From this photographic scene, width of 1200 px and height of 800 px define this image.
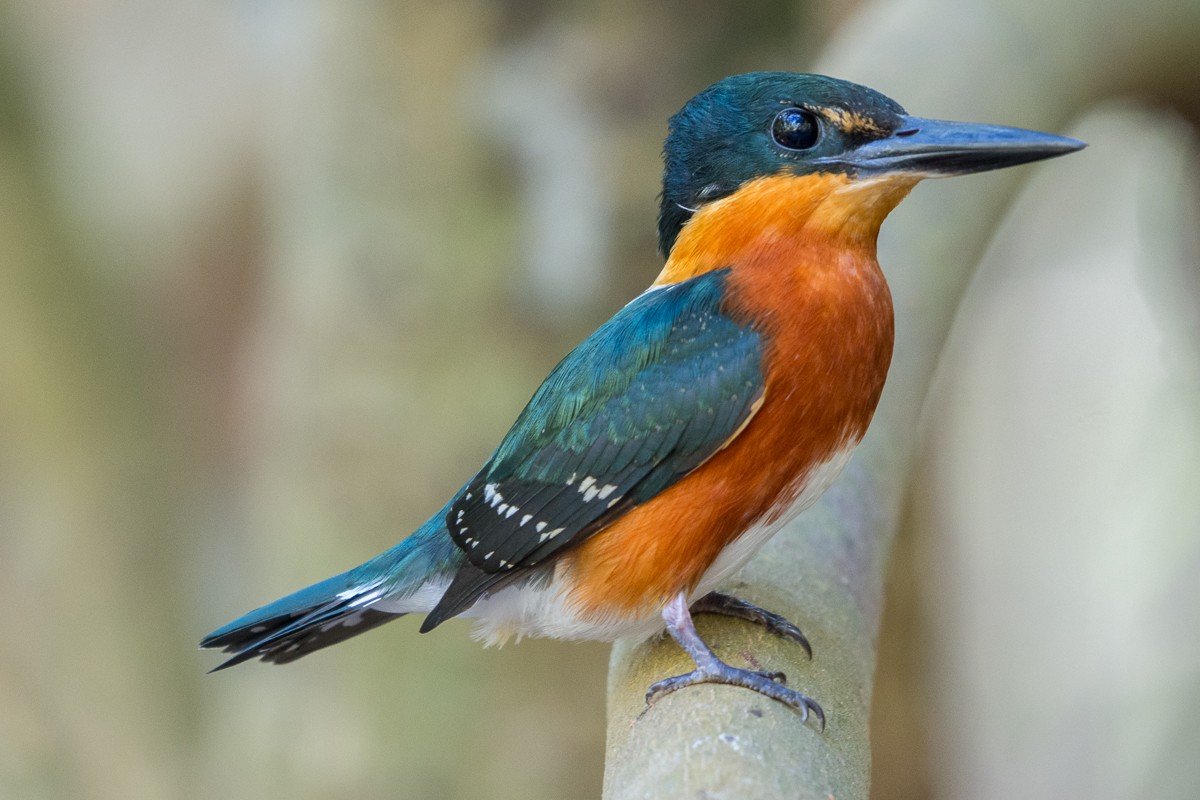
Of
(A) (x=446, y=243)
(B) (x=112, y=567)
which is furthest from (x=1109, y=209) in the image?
(B) (x=112, y=567)

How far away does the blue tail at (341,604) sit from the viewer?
2.68 metres

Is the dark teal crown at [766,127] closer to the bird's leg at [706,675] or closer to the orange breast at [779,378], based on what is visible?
the orange breast at [779,378]

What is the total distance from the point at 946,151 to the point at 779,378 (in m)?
0.47

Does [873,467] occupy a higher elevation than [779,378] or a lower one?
lower

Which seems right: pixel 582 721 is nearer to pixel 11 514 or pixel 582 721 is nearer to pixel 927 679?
pixel 927 679

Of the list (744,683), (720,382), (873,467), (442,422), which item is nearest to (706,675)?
(744,683)

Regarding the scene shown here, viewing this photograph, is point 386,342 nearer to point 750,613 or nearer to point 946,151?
point 750,613

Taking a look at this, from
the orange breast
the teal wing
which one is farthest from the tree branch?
the teal wing

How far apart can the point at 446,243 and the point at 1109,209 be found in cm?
371

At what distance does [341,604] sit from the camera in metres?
2.72

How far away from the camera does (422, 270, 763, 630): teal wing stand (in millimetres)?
2359

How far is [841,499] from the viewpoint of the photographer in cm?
288

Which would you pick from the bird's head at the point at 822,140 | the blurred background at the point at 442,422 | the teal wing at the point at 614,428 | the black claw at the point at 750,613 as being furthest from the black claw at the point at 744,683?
the blurred background at the point at 442,422

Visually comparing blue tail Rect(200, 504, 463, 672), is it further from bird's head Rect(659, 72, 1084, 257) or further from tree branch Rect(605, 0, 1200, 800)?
bird's head Rect(659, 72, 1084, 257)
